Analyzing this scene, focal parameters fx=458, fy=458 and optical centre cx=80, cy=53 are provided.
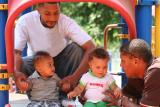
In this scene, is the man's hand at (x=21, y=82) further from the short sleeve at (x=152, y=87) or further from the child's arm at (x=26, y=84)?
the short sleeve at (x=152, y=87)

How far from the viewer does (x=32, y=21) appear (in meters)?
4.42

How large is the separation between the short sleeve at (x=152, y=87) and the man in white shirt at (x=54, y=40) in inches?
40.3

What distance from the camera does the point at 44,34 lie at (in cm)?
441

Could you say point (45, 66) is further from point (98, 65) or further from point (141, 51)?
point (141, 51)

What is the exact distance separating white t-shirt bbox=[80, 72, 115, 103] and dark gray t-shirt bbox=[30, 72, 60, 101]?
33cm

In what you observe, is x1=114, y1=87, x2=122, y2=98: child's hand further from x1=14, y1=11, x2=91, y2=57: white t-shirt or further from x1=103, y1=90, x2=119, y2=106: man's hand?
x1=14, y1=11, x2=91, y2=57: white t-shirt

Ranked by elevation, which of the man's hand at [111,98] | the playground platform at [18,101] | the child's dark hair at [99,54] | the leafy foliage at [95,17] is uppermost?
the leafy foliage at [95,17]

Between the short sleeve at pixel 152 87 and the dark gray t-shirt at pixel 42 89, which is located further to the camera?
the dark gray t-shirt at pixel 42 89

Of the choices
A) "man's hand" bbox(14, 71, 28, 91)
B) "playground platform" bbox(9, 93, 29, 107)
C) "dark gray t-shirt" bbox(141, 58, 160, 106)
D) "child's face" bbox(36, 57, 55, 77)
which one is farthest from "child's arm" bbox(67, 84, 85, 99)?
"playground platform" bbox(9, 93, 29, 107)

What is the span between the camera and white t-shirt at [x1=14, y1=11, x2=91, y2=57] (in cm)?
431

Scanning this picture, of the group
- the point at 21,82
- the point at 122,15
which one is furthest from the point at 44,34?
the point at 122,15

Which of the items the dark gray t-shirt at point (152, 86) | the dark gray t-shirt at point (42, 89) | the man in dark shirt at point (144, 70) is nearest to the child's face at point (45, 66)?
the dark gray t-shirt at point (42, 89)

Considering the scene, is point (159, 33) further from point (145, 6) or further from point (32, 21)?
point (32, 21)

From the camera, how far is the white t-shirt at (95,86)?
3721 millimetres
